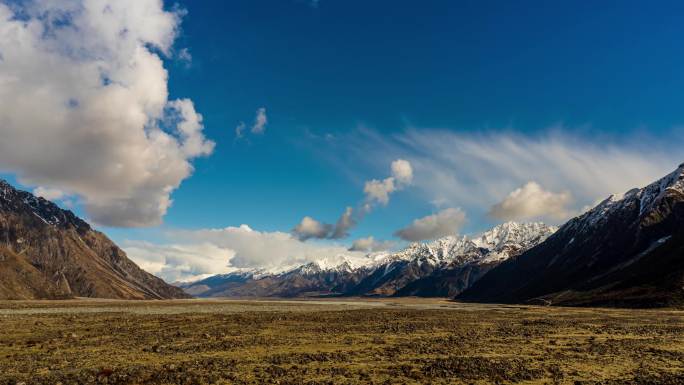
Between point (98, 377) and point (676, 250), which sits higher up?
point (676, 250)

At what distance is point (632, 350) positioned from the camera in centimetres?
3472

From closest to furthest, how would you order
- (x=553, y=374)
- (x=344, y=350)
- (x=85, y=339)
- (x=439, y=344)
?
(x=553, y=374) < (x=344, y=350) < (x=439, y=344) < (x=85, y=339)

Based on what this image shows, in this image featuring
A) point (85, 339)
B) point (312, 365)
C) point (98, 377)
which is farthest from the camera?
point (85, 339)

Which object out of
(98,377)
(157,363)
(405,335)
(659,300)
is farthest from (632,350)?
(659,300)

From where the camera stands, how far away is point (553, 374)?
84.3 ft

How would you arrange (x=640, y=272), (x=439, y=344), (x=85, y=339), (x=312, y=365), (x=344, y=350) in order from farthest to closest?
(x=640, y=272) < (x=85, y=339) < (x=439, y=344) < (x=344, y=350) < (x=312, y=365)

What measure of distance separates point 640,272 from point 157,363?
628 feet

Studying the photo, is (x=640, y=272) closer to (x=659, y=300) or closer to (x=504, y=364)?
(x=659, y=300)

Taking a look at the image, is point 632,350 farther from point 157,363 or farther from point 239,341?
point 157,363

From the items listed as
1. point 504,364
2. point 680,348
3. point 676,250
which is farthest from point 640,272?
point 504,364

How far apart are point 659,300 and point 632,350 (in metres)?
112

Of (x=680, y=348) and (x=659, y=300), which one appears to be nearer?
(x=680, y=348)

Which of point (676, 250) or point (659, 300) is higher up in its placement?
point (676, 250)

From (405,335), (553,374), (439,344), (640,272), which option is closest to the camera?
(553,374)
